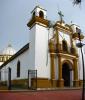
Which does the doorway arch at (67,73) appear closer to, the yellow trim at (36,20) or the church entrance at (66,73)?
the church entrance at (66,73)

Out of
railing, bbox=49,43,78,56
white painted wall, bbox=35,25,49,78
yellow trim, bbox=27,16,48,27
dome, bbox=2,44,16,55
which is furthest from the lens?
dome, bbox=2,44,16,55

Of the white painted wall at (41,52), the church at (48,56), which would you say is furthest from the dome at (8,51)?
the white painted wall at (41,52)

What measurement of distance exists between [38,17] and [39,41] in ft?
8.44

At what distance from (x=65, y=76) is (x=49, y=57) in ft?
14.0

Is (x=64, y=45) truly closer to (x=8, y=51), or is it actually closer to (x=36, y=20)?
(x=36, y=20)

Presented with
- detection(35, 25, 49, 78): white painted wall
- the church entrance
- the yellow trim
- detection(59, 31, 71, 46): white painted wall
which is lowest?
the church entrance

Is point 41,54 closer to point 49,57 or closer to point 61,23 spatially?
point 49,57

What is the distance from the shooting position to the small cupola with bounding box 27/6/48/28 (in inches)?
926

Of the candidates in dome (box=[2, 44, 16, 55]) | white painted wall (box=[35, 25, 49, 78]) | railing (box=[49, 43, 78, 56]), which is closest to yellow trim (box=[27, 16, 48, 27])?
white painted wall (box=[35, 25, 49, 78])

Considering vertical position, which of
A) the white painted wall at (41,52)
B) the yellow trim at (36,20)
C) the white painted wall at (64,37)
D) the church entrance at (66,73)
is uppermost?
the yellow trim at (36,20)

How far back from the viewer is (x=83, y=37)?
2909 cm

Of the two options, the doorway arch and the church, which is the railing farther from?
the doorway arch

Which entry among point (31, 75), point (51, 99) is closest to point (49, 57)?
point (31, 75)

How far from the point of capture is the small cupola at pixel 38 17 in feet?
77.2
